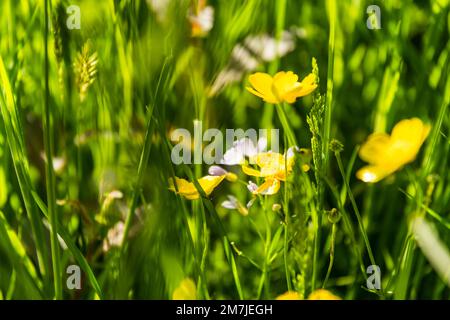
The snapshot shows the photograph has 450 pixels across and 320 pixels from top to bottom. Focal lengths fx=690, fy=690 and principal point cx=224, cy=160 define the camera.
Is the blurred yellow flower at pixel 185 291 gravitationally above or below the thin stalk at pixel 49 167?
below

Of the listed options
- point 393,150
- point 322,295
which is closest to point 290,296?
point 322,295

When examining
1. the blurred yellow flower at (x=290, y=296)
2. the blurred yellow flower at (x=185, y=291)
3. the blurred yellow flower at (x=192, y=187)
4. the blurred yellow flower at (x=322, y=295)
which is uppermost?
the blurred yellow flower at (x=192, y=187)

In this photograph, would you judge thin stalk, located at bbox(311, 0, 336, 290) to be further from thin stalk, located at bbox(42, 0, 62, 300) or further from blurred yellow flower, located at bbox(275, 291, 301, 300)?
thin stalk, located at bbox(42, 0, 62, 300)

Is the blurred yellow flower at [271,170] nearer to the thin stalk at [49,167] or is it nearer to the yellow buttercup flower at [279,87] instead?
the yellow buttercup flower at [279,87]

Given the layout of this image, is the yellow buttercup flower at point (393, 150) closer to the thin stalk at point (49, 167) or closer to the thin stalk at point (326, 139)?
the thin stalk at point (326, 139)

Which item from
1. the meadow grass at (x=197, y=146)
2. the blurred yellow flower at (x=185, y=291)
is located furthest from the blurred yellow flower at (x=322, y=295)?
the blurred yellow flower at (x=185, y=291)

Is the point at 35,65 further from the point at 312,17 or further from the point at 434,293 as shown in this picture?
the point at 434,293

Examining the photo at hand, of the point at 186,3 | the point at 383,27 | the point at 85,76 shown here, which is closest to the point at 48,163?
the point at 85,76

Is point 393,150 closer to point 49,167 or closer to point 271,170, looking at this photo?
point 271,170
